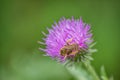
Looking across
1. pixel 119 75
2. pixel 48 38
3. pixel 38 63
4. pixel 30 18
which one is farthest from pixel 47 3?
pixel 48 38

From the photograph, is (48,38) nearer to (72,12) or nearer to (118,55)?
(118,55)

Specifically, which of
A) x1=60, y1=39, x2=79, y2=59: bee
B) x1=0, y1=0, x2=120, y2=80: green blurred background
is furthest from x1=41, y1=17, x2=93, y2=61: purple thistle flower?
x1=0, y1=0, x2=120, y2=80: green blurred background

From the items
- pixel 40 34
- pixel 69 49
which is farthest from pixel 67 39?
pixel 40 34

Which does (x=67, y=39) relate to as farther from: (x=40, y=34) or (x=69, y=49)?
(x=40, y=34)

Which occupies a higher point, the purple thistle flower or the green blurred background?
the green blurred background

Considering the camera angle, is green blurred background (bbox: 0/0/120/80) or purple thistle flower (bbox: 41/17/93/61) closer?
purple thistle flower (bbox: 41/17/93/61)

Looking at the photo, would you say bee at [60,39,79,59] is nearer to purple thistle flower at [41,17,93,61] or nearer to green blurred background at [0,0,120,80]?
purple thistle flower at [41,17,93,61]

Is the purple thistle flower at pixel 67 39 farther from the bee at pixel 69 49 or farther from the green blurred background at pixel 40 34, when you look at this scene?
the green blurred background at pixel 40 34
